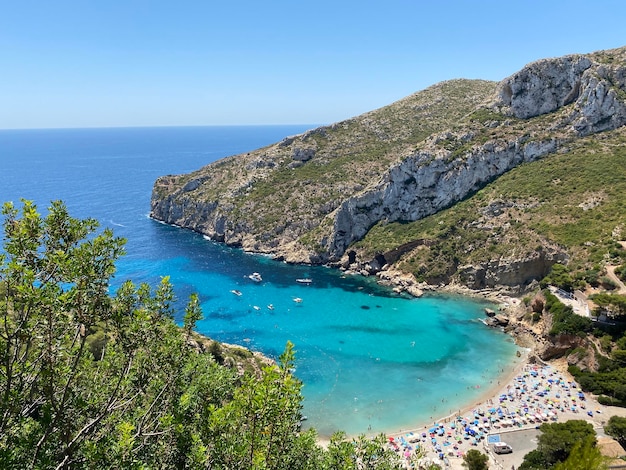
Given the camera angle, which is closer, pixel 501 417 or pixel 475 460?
pixel 475 460

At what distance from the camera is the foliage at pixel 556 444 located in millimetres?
27406

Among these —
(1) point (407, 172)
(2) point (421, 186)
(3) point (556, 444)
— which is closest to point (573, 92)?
(2) point (421, 186)

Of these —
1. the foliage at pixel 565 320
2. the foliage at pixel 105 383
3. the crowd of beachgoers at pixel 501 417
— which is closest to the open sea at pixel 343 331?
the crowd of beachgoers at pixel 501 417

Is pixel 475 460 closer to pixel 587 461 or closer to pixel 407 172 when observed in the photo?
pixel 587 461

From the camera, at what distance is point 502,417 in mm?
35625

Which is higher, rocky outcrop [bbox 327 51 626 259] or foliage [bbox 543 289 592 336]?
rocky outcrop [bbox 327 51 626 259]

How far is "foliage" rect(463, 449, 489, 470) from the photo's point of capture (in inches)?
1112

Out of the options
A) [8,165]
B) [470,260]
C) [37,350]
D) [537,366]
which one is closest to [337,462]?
[37,350]

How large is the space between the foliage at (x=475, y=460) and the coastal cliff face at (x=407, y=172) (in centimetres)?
3748

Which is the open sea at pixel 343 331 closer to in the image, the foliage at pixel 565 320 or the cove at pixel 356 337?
the cove at pixel 356 337

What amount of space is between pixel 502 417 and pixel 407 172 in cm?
5516

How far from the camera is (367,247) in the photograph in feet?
253

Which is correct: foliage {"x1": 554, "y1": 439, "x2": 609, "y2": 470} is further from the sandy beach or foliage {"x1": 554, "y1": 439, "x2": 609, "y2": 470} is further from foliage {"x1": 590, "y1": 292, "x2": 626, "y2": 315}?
foliage {"x1": 590, "y1": 292, "x2": 626, "y2": 315}

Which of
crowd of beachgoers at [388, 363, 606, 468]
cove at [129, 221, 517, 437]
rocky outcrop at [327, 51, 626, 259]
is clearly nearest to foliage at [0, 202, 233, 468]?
crowd of beachgoers at [388, 363, 606, 468]
